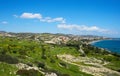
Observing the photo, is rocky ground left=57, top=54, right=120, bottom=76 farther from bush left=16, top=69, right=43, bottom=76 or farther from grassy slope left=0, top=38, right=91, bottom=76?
bush left=16, top=69, right=43, bottom=76

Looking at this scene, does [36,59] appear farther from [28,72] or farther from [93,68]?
[28,72]

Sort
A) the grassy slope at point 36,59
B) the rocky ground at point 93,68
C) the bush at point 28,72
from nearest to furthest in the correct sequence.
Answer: the bush at point 28,72 < the grassy slope at point 36,59 < the rocky ground at point 93,68

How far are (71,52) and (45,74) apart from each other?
102 meters

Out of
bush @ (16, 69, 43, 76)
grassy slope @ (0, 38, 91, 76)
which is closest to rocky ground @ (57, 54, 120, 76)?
grassy slope @ (0, 38, 91, 76)

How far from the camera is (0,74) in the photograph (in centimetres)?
2970

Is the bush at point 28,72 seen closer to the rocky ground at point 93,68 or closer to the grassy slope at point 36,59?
the grassy slope at point 36,59

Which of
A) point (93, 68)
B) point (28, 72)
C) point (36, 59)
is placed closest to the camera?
point (28, 72)

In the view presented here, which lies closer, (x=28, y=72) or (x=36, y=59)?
(x=28, y=72)

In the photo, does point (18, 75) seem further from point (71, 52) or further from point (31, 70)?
point (71, 52)

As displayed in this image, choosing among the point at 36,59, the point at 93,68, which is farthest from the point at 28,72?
the point at 93,68

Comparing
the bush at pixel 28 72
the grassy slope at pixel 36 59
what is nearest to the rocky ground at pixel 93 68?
the grassy slope at pixel 36 59

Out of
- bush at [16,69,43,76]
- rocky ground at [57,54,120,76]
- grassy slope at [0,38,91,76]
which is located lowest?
rocky ground at [57,54,120,76]

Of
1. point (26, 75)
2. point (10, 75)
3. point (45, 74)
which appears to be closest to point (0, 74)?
point (10, 75)

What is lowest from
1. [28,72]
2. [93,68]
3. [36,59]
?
[93,68]
